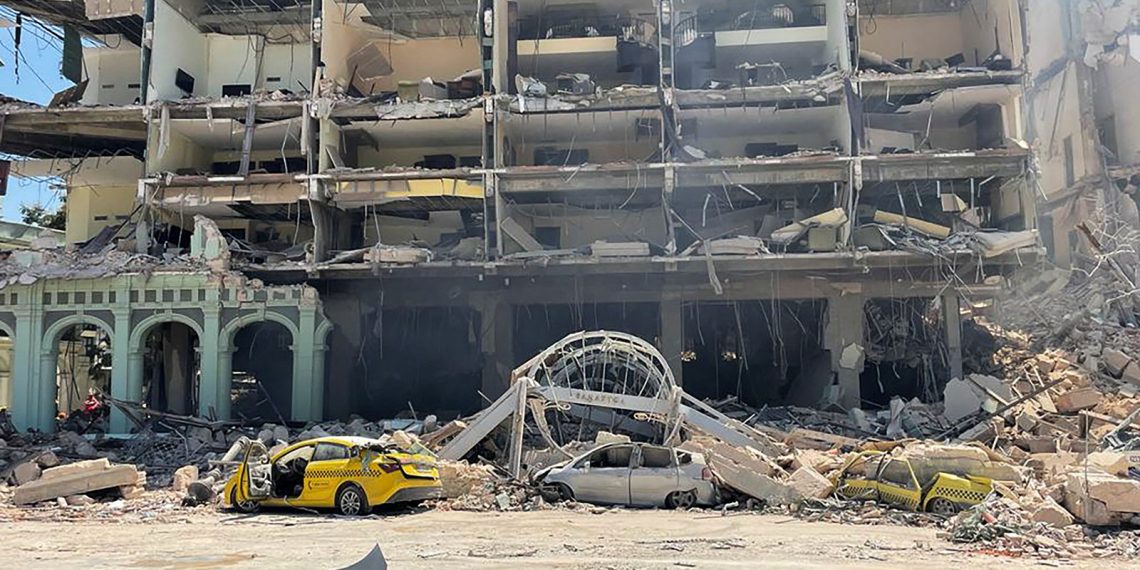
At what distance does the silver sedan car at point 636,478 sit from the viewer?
16.0 m

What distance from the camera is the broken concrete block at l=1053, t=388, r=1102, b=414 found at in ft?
71.7

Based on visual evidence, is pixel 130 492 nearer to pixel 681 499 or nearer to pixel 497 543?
pixel 497 543

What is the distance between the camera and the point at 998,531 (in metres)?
12.2

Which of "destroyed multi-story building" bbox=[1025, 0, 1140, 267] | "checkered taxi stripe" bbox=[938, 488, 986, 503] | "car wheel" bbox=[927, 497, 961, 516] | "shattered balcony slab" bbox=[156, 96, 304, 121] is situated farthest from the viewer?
"destroyed multi-story building" bbox=[1025, 0, 1140, 267]

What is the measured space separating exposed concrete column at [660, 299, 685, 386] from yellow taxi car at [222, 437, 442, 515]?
1442 cm

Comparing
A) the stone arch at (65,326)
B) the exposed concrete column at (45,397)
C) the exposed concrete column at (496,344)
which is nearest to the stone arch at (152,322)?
the stone arch at (65,326)

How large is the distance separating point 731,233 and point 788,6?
28.9 ft

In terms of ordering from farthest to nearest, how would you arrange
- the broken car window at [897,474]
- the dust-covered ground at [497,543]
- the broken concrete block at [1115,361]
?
the broken concrete block at [1115,361] < the broken car window at [897,474] < the dust-covered ground at [497,543]

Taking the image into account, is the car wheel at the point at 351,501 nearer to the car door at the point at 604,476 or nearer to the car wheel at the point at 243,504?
the car wheel at the point at 243,504

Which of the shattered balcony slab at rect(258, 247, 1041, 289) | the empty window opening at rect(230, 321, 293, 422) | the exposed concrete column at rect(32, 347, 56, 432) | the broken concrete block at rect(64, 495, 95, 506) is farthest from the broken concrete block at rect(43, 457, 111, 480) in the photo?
the empty window opening at rect(230, 321, 293, 422)

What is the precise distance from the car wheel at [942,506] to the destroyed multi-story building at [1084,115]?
23246mm

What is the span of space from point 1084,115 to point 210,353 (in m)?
34.3

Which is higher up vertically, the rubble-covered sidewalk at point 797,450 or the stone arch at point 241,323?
the stone arch at point 241,323

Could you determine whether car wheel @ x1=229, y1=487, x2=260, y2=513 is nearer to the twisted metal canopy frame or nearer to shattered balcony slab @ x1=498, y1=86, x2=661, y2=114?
the twisted metal canopy frame
